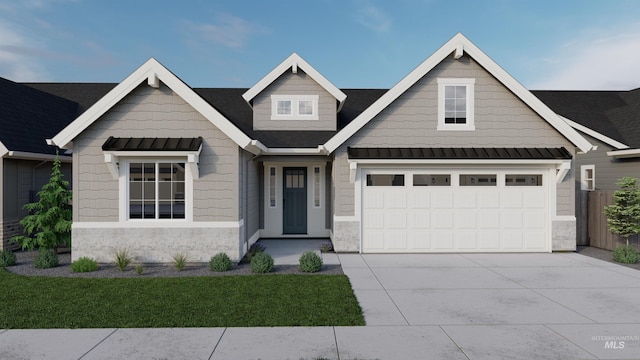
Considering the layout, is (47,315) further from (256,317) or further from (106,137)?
(106,137)

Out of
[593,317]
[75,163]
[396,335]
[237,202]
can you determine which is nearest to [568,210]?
[593,317]

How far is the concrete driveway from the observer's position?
17.4ft

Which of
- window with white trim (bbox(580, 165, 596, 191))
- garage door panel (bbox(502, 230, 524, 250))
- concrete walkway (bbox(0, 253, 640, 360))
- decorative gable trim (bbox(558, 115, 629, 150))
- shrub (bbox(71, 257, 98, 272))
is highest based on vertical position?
decorative gable trim (bbox(558, 115, 629, 150))

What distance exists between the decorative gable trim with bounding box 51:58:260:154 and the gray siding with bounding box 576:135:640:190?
1379cm

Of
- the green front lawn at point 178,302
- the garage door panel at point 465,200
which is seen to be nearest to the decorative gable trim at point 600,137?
the garage door panel at point 465,200

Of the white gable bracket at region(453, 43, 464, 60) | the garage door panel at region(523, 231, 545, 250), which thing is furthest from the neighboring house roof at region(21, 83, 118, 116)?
the garage door panel at region(523, 231, 545, 250)

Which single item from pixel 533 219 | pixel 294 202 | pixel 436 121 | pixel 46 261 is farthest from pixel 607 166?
pixel 46 261

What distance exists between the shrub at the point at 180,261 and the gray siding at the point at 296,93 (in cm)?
605

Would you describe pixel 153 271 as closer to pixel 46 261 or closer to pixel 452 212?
pixel 46 261

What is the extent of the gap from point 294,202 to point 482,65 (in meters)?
8.03

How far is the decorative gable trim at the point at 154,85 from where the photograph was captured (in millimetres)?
10086

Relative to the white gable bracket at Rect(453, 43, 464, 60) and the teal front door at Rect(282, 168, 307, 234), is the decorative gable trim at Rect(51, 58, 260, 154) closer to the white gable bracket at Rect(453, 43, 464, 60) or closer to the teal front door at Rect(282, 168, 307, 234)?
the teal front door at Rect(282, 168, 307, 234)

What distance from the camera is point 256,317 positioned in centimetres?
621

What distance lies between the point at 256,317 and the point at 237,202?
15.6 ft
